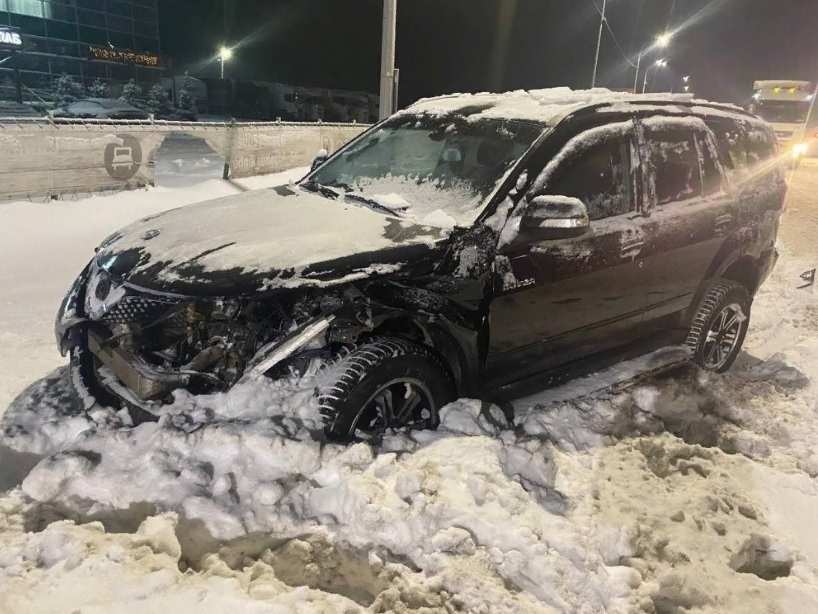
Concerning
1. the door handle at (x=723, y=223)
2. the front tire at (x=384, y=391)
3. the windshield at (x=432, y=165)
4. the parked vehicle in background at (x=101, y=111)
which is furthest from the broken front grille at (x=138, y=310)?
the parked vehicle in background at (x=101, y=111)

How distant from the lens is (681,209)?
13.0 feet

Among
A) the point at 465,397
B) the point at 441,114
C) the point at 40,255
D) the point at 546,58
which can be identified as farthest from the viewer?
the point at 546,58

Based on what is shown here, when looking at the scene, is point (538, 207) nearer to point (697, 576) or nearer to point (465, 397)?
point (465, 397)

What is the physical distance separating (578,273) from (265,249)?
1715mm

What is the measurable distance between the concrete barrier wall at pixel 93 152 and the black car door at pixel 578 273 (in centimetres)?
742

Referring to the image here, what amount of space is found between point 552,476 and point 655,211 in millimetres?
1802

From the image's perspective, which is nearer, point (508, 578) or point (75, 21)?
point (508, 578)

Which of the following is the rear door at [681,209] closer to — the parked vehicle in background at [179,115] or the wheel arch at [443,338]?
the wheel arch at [443,338]

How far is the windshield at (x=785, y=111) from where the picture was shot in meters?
23.5

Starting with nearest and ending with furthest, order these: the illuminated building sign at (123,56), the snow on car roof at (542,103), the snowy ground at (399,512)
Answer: the snowy ground at (399,512) → the snow on car roof at (542,103) → the illuminated building sign at (123,56)

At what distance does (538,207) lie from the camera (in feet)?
10.2

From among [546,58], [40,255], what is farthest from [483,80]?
[40,255]

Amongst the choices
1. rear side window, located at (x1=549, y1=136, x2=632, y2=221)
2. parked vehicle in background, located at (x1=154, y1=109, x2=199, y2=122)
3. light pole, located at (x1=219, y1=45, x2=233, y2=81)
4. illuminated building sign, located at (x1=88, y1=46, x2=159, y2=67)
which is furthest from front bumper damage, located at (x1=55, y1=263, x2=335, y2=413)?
light pole, located at (x1=219, y1=45, x2=233, y2=81)

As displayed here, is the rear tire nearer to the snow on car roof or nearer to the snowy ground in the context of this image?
the snowy ground
